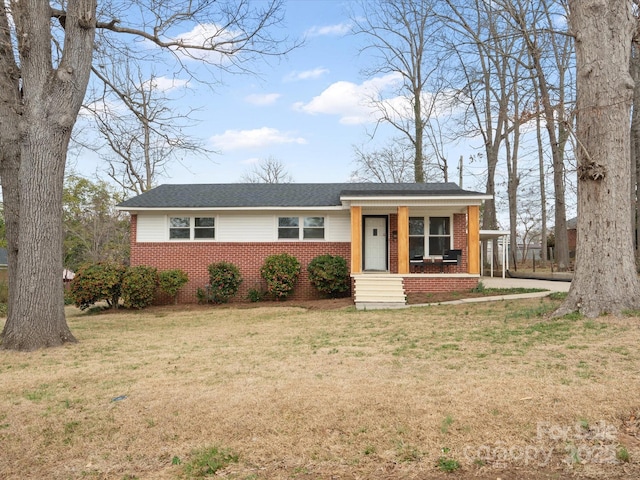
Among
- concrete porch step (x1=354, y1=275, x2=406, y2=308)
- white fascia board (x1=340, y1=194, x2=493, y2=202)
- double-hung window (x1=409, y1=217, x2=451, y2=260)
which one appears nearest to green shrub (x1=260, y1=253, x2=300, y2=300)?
concrete porch step (x1=354, y1=275, x2=406, y2=308)

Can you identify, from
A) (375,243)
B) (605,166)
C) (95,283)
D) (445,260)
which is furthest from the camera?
(375,243)

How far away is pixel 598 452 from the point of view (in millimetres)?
3592

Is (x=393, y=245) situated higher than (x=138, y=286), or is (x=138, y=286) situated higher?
(x=393, y=245)

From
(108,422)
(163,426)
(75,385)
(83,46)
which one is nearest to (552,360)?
(163,426)

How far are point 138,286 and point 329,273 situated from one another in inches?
223

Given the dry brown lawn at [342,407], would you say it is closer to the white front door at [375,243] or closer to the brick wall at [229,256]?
the brick wall at [229,256]

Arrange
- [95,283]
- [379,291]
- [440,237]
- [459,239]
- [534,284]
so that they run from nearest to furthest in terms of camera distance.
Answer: [379,291] < [95,283] < [459,239] < [440,237] < [534,284]

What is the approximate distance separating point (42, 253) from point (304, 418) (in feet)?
18.6

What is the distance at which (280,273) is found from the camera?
49.8 ft

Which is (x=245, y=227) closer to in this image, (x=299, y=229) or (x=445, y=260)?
(x=299, y=229)

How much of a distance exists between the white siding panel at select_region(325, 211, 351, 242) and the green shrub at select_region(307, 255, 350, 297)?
0.83 meters

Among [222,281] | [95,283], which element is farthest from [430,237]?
[95,283]

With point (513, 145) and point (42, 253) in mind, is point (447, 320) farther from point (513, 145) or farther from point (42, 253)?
point (513, 145)

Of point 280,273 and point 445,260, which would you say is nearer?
point 280,273
